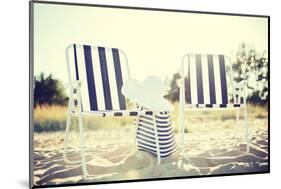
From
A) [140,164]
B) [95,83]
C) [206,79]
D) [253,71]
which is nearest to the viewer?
[95,83]

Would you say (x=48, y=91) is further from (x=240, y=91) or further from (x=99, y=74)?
(x=240, y=91)

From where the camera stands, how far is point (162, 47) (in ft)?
15.3

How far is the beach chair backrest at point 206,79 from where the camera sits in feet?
15.6

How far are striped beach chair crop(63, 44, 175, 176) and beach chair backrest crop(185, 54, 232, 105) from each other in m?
0.61

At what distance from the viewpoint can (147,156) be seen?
4582 mm

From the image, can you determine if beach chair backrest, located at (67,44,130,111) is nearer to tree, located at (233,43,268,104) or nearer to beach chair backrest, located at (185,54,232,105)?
beach chair backrest, located at (185,54,232,105)

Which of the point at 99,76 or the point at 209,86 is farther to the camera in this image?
the point at 209,86

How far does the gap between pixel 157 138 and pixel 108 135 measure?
51cm

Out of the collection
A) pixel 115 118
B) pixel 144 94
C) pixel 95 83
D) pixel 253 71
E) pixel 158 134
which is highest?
pixel 253 71

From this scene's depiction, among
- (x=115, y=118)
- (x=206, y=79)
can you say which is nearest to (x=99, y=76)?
(x=115, y=118)

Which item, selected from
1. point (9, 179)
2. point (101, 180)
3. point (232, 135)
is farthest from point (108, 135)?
point (232, 135)

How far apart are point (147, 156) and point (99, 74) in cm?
96

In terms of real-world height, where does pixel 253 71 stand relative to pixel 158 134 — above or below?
above

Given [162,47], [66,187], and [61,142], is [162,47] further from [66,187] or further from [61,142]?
[66,187]
